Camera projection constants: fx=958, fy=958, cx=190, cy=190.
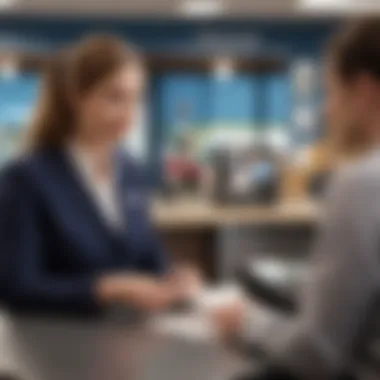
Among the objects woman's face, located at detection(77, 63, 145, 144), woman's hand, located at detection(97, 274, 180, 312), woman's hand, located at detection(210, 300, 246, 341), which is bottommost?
woman's hand, located at detection(210, 300, 246, 341)

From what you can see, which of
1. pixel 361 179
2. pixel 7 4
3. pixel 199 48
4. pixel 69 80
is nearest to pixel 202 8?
pixel 199 48

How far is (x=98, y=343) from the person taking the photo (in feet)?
5.29

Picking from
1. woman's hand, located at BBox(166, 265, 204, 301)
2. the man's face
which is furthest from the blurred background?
the man's face

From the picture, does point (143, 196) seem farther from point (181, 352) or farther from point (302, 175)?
point (302, 175)

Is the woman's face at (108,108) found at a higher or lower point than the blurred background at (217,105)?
lower

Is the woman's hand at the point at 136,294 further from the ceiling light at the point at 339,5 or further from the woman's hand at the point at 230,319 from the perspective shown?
the ceiling light at the point at 339,5

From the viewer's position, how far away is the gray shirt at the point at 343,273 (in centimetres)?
130

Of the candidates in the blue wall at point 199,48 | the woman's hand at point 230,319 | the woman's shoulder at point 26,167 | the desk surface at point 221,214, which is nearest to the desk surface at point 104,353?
the woman's hand at point 230,319

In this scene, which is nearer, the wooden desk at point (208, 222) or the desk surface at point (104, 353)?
the desk surface at point (104, 353)

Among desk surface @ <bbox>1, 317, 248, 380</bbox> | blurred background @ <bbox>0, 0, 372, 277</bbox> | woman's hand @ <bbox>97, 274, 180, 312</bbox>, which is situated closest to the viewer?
desk surface @ <bbox>1, 317, 248, 380</bbox>

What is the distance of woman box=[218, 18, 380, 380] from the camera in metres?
1.30

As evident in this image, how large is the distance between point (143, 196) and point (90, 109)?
0.25 metres

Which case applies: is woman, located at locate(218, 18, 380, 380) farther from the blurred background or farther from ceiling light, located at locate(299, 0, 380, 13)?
ceiling light, located at locate(299, 0, 380, 13)

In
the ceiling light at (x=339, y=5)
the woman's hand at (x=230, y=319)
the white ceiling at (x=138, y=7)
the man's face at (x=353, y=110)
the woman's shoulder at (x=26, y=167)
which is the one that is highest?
the ceiling light at (x=339, y=5)
